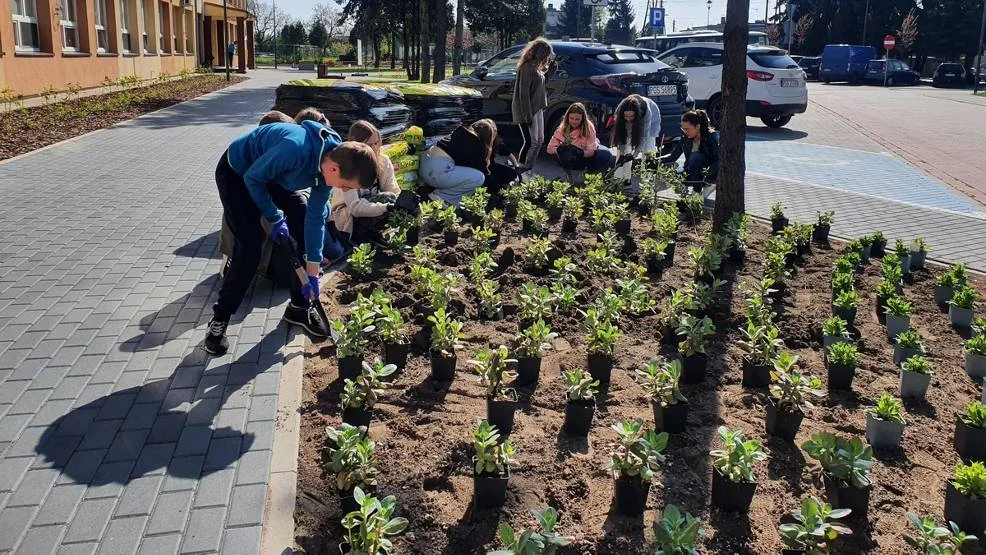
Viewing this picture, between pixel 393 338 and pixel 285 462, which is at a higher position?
pixel 393 338

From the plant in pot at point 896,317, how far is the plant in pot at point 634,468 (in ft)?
8.99

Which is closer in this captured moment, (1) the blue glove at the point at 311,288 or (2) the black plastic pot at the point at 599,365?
(2) the black plastic pot at the point at 599,365

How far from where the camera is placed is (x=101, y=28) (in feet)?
76.0

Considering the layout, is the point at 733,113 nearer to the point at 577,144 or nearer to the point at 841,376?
the point at 577,144

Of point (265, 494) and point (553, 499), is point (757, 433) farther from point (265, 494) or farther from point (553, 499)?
point (265, 494)

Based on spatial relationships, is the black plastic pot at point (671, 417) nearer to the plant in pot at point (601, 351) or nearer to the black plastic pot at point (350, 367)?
the plant in pot at point (601, 351)

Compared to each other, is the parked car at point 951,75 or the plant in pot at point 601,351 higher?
the parked car at point 951,75

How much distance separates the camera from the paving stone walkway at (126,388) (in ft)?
10.2

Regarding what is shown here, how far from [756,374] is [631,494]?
157 cm

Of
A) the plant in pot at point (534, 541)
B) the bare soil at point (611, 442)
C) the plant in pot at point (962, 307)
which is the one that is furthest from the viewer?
the plant in pot at point (962, 307)

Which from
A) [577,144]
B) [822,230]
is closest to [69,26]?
[577,144]

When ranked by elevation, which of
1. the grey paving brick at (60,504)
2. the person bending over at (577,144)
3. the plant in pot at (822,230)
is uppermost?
the person bending over at (577,144)

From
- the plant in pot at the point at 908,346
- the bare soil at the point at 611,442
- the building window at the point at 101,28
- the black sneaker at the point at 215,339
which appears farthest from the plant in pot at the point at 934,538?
the building window at the point at 101,28

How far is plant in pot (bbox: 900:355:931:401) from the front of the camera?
14.1 ft
